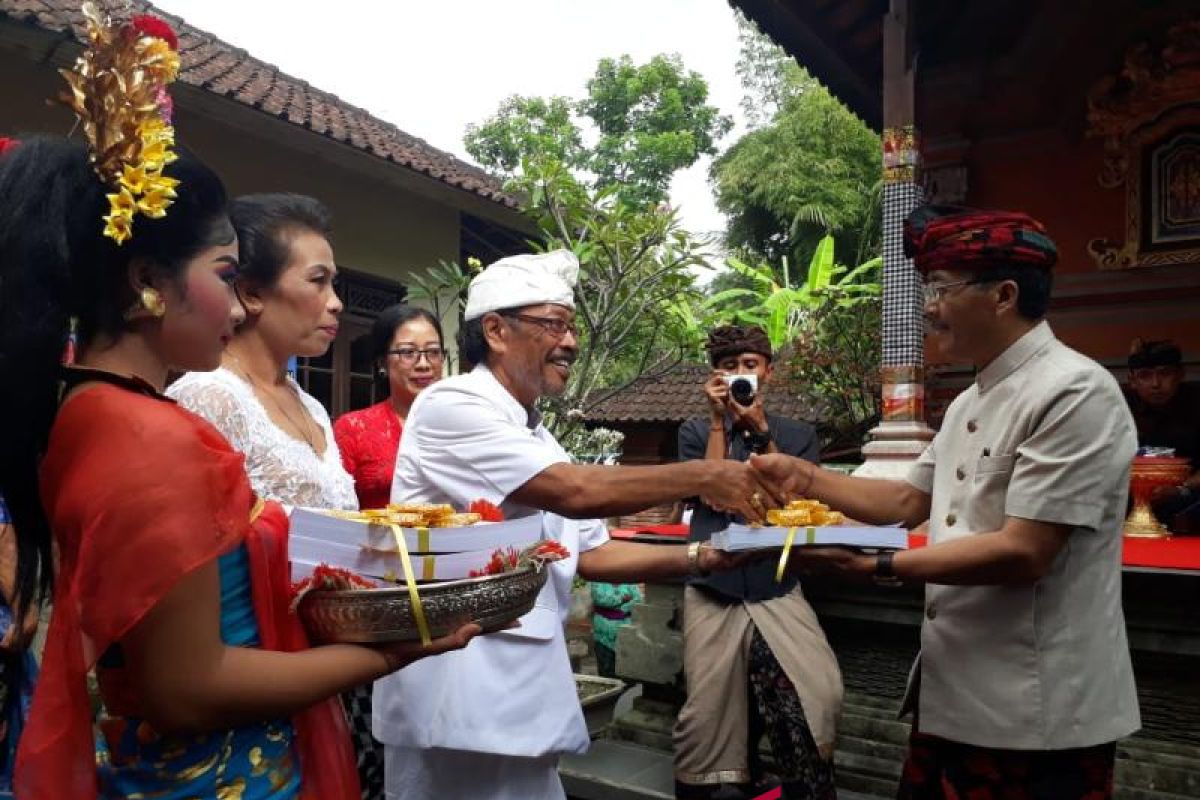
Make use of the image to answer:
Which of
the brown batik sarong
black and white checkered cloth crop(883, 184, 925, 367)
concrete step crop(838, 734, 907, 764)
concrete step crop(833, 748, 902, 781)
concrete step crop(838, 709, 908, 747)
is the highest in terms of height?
black and white checkered cloth crop(883, 184, 925, 367)

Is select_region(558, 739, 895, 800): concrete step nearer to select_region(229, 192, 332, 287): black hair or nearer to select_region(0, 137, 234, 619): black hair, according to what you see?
select_region(229, 192, 332, 287): black hair

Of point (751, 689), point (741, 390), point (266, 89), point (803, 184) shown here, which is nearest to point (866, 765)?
point (751, 689)

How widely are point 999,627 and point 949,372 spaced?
20.0ft

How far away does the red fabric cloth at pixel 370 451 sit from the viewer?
13.3ft

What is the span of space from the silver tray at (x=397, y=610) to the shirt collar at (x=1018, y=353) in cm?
143

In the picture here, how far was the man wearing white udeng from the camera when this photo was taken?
2221 mm

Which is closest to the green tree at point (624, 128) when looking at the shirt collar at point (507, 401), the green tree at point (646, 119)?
the green tree at point (646, 119)

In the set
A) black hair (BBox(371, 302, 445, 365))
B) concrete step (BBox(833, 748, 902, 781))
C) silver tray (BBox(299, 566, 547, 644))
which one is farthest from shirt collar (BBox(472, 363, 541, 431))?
concrete step (BBox(833, 748, 902, 781))

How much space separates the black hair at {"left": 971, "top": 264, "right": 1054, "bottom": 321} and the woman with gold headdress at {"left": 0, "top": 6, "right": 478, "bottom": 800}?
1.58 m

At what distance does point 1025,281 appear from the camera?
2.32 metres

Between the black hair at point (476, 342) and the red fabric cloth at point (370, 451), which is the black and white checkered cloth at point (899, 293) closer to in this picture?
the red fabric cloth at point (370, 451)

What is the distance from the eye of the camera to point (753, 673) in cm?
343

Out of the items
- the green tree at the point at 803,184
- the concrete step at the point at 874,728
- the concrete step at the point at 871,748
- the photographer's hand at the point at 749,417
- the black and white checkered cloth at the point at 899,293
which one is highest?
the green tree at the point at 803,184

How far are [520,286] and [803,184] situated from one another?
2119 centimetres
